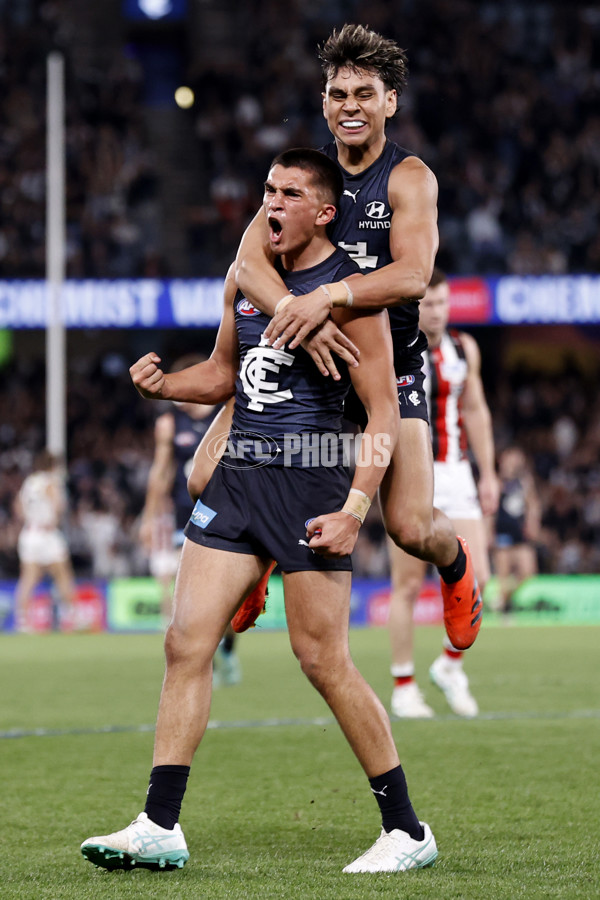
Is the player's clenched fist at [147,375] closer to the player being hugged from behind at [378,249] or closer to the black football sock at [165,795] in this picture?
the player being hugged from behind at [378,249]

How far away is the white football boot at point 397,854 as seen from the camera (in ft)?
14.2

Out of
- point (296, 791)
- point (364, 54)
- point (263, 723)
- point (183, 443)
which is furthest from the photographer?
point (183, 443)

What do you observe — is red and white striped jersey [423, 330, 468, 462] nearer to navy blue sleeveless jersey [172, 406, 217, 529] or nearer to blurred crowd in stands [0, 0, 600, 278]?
navy blue sleeveless jersey [172, 406, 217, 529]

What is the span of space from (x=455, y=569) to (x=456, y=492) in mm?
2973

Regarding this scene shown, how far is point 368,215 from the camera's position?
16.2ft

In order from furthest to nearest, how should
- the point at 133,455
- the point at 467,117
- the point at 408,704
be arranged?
1. the point at 467,117
2. the point at 133,455
3. the point at 408,704

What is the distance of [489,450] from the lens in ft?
28.8

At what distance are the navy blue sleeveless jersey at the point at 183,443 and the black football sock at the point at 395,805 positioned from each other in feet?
22.4

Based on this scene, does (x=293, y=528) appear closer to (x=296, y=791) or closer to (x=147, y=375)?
(x=147, y=375)

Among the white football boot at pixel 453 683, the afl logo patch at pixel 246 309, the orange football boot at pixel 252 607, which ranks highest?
the afl logo patch at pixel 246 309

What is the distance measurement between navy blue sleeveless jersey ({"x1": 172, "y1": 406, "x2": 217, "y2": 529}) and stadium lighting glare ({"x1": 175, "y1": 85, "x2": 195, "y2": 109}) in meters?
14.8

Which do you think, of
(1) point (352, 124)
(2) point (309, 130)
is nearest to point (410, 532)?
(1) point (352, 124)

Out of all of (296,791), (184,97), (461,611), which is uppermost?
(184,97)

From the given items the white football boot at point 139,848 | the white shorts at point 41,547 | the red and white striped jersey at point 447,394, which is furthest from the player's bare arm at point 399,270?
the white shorts at point 41,547
